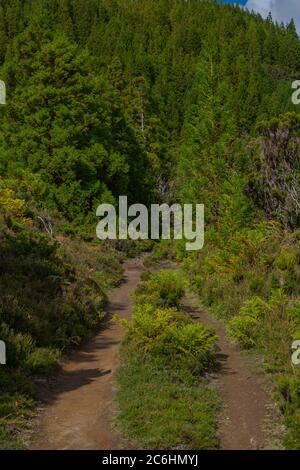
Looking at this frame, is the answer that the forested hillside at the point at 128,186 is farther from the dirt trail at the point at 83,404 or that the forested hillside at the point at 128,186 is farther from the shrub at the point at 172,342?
the shrub at the point at 172,342

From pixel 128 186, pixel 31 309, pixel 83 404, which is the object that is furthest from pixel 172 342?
pixel 128 186

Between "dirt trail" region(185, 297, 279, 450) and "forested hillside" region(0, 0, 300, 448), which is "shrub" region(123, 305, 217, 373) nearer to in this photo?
"dirt trail" region(185, 297, 279, 450)

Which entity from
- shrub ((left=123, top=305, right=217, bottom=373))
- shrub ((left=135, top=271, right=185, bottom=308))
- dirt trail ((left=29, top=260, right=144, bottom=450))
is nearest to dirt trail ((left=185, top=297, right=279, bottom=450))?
shrub ((left=123, top=305, right=217, bottom=373))

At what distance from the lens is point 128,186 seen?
131ft

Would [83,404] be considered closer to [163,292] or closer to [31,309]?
[31,309]

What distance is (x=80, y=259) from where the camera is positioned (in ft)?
72.4

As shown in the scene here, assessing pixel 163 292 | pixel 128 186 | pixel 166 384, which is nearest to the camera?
pixel 166 384

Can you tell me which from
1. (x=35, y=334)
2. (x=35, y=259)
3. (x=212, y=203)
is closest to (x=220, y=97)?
(x=212, y=203)

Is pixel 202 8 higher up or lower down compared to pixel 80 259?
higher up

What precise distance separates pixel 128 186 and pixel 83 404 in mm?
31489

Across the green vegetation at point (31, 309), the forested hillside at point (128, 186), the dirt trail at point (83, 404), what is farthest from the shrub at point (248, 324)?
the green vegetation at point (31, 309)

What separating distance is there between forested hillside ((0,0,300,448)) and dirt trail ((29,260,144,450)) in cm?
61
